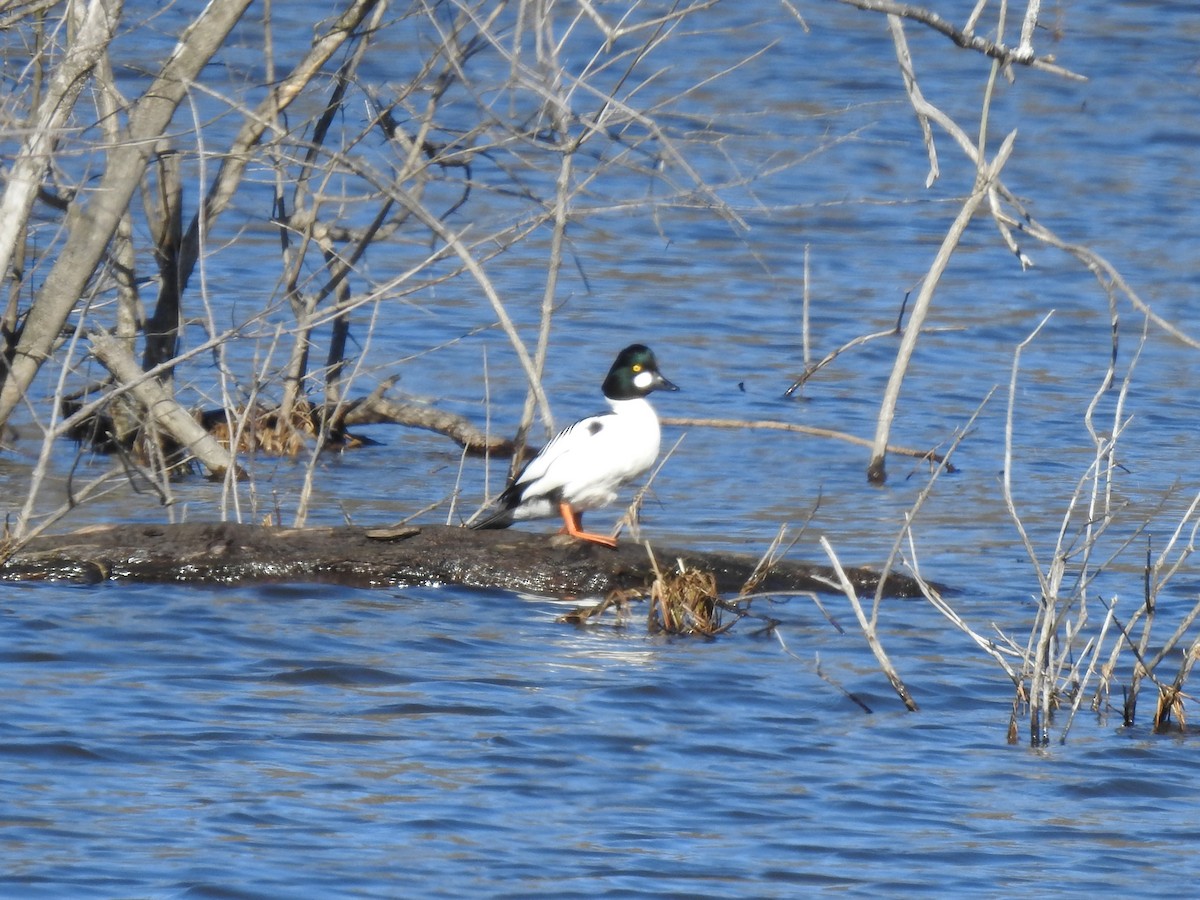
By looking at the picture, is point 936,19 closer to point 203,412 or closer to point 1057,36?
point 1057,36

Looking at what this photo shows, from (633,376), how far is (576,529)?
3.34ft

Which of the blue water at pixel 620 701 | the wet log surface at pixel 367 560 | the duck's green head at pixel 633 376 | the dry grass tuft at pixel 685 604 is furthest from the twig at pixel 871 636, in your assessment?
the duck's green head at pixel 633 376

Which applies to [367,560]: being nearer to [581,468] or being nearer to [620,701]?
[581,468]

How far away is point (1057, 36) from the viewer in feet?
25.4

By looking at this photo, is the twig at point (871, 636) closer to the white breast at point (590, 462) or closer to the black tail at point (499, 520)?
the white breast at point (590, 462)

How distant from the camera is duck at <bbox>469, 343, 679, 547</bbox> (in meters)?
8.75

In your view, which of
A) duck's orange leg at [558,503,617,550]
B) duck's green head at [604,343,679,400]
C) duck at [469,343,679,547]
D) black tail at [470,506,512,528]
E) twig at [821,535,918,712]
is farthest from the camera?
duck's green head at [604,343,679,400]

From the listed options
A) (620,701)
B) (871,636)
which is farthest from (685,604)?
(871,636)

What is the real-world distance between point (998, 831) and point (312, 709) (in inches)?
94.0

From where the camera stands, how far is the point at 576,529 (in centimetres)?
882

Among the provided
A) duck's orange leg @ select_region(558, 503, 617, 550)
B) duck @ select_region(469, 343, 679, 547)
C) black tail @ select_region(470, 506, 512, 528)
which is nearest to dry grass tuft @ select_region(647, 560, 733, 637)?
duck's orange leg @ select_region(558, 503, 617, 550)

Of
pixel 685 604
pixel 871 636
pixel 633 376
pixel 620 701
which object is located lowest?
pixel 620 701

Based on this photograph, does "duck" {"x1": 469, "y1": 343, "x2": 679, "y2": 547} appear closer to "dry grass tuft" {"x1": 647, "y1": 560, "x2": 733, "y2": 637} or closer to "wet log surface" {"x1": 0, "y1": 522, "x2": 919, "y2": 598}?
"wet log surface" {"x1": 0, "y1": 522, "x2": 919, "y2": 598}

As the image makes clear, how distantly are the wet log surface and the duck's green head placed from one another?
136 cm
